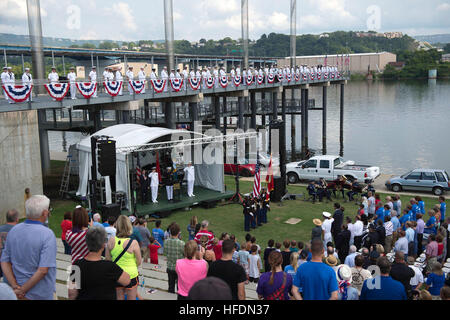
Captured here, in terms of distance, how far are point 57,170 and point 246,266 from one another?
2369 cm

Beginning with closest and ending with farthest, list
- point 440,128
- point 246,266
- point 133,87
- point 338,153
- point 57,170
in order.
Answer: point 246,266 < point 133,87 < point 57,170 < point 338,153 < point 440,128

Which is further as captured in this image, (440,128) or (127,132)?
(440,128)

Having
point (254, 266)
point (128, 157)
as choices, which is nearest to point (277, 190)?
point (128, 157)

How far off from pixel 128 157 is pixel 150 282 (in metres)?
11.4

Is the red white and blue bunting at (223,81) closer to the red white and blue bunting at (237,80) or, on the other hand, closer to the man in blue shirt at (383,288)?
the red white and blue bunting at (237,80)

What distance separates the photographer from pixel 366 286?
19.2 feet

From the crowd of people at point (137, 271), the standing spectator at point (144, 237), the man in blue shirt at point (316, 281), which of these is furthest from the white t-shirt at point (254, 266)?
the man in blue shirt at point (316, 281)

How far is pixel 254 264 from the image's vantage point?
10.8 meters

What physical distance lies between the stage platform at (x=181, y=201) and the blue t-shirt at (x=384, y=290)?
1282 cm

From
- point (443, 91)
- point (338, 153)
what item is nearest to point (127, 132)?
point (338, 153)

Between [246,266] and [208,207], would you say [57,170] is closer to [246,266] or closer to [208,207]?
[208,207]
